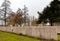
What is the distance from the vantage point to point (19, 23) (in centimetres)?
6381

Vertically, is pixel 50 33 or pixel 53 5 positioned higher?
pixel 53 5

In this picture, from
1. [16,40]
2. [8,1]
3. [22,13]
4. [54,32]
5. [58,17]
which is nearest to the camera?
[16,40]

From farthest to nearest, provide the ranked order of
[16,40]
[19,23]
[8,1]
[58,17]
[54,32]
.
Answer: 1. [19,23]
2. [8,1]
3. [58,17]
4. [54,32]
5. [16,40]

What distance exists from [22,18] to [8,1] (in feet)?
39.0

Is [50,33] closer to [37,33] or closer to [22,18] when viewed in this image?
[37,33]

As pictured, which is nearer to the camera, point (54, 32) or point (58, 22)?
point (54, 32)

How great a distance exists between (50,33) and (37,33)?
157 cm

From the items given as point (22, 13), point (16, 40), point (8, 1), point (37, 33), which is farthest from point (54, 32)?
point (22, 13)

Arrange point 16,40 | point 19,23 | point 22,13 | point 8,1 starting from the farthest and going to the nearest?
point 22,13
point 19,23
point 8,1
point 16,40

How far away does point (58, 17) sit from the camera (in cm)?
4653

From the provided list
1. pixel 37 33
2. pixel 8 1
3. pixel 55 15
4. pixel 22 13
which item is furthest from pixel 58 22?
pixel 37 33

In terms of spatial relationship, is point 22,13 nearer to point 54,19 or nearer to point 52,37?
point 54,19

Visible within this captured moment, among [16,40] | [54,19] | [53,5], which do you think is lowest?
[16,40]

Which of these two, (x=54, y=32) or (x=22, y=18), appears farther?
(x=22, y=18)
